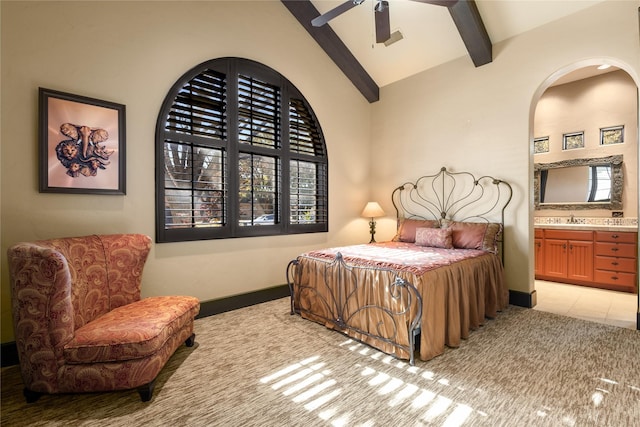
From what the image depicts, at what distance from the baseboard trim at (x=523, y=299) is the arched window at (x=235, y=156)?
2.76m

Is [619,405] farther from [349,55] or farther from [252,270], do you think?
[349,55]

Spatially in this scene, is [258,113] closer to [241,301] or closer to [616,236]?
[241,301]

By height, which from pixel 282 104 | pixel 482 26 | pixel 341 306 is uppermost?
pixel 482 26

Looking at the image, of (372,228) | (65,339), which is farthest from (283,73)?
(65,339)

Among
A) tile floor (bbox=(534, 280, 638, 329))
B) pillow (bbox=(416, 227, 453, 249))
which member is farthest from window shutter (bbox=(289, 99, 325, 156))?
tile floor (bbox=(534, 280, 638, 329))

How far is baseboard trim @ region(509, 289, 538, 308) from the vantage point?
3.70 m

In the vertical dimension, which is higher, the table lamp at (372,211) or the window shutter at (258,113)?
the window shutter at (258,113)

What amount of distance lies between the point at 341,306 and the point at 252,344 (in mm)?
907

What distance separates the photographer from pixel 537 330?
118 inches

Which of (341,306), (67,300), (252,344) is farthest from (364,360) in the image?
(67,300)

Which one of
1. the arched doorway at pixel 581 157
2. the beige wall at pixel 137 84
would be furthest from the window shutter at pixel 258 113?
the arched doorway at pixel 581 157

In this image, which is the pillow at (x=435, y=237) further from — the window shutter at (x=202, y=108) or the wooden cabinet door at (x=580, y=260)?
the window shutter at (x=202, y=108)

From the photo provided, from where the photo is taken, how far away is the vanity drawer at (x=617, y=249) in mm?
4105

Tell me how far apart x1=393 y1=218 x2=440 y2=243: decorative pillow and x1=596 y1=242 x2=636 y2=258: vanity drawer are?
92.9 inches
